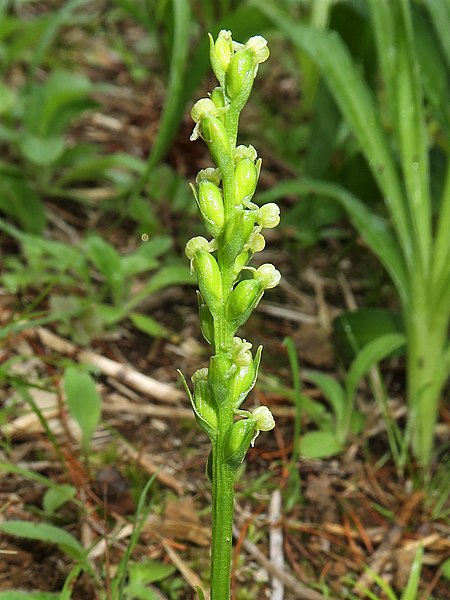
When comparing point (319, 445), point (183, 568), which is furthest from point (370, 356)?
point (183, 568)

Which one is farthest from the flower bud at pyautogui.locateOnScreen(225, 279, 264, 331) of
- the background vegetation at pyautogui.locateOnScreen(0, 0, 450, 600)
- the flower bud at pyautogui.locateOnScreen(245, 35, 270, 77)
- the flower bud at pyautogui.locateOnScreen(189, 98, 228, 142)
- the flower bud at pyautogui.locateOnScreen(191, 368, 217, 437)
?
the background vegetation at pyautogui.locateOnScreen(0, 0, 450, 600)

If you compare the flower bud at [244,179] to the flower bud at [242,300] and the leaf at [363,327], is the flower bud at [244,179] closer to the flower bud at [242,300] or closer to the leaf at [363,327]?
the flower bud at [242,300]

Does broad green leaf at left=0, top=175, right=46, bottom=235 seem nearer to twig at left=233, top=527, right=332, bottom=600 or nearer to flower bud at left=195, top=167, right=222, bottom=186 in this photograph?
twig at left=233, top=527, right=332, bottom=600

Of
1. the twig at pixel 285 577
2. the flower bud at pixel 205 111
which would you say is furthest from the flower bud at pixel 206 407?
the twig at pixel 285 577

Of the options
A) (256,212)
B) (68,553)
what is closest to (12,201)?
(68,553)

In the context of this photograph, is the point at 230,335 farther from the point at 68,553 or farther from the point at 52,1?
the point at 52,1

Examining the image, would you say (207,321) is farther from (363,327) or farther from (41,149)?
(41,149)
